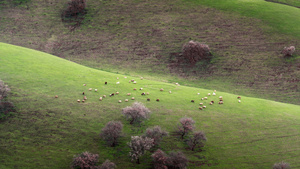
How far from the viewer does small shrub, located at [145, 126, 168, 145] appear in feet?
69.8

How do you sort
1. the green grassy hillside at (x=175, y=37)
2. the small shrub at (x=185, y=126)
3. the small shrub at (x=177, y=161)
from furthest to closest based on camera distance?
the green grassy hillside at (x=175, y=37) < the small shrub at (x=185, y=126) < the small shrub at (x=177, y=161)

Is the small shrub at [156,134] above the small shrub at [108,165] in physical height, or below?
above

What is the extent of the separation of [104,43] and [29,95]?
30309mm

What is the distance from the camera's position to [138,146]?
1986 centimetres

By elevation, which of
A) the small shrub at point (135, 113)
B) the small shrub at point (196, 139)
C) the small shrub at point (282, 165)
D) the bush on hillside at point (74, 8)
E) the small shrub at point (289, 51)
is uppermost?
the bush on hillside at point (74, 8)

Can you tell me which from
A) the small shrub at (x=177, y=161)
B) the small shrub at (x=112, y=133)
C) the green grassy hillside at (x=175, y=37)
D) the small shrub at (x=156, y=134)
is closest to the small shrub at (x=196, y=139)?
the small shrub at (x=177, y=161)

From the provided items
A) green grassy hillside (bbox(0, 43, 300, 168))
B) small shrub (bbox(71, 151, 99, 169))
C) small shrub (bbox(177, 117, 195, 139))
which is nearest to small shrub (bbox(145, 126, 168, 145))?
green grassy hillside (bbox(0, 43, 300, 168))

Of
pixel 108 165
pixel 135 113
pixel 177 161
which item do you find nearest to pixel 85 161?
pixel 108 165

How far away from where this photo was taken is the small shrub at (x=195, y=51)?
48312 mm

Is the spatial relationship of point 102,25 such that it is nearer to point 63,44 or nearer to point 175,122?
point 63,44

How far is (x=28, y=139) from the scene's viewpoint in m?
21.0

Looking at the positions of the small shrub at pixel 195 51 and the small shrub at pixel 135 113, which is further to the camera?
the small shrub at pixel 195 51

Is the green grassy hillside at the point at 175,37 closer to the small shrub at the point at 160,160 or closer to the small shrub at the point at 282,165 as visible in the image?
the small shrub at the point at 282,165

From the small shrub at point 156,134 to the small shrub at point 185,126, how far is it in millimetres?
1867
